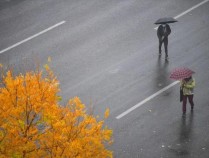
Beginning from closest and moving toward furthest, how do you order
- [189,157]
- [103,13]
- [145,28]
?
[189,157]
[145,28]
[103,13]

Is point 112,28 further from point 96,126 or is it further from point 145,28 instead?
point 96,126

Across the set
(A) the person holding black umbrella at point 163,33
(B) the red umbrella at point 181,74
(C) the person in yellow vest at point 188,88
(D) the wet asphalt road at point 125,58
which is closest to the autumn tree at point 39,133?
(D) the wet asphalt road at point 125,58

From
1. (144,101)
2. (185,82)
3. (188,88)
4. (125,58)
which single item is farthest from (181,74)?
(125,58)

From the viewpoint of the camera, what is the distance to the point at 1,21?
2125cm

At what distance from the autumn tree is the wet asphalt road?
13.2 feet

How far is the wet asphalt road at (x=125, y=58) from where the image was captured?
48.0 feet

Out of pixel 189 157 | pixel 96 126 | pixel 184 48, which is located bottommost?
pixel 189 157

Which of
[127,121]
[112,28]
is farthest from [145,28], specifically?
[127,121]

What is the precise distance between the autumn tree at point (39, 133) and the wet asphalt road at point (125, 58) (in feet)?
13.2

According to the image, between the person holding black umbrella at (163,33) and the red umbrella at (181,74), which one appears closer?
the red umbrella at (181,74)

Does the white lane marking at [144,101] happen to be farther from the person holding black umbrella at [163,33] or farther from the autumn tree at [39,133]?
the autumn tree at [39,133]

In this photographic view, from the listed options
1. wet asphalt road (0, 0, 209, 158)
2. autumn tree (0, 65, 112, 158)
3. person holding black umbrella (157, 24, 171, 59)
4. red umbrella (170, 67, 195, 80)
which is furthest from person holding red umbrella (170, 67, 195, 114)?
autumn tree (0, 65, 112, 158)

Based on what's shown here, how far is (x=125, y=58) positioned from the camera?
1830cm

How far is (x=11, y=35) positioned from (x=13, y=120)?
1046 cm
